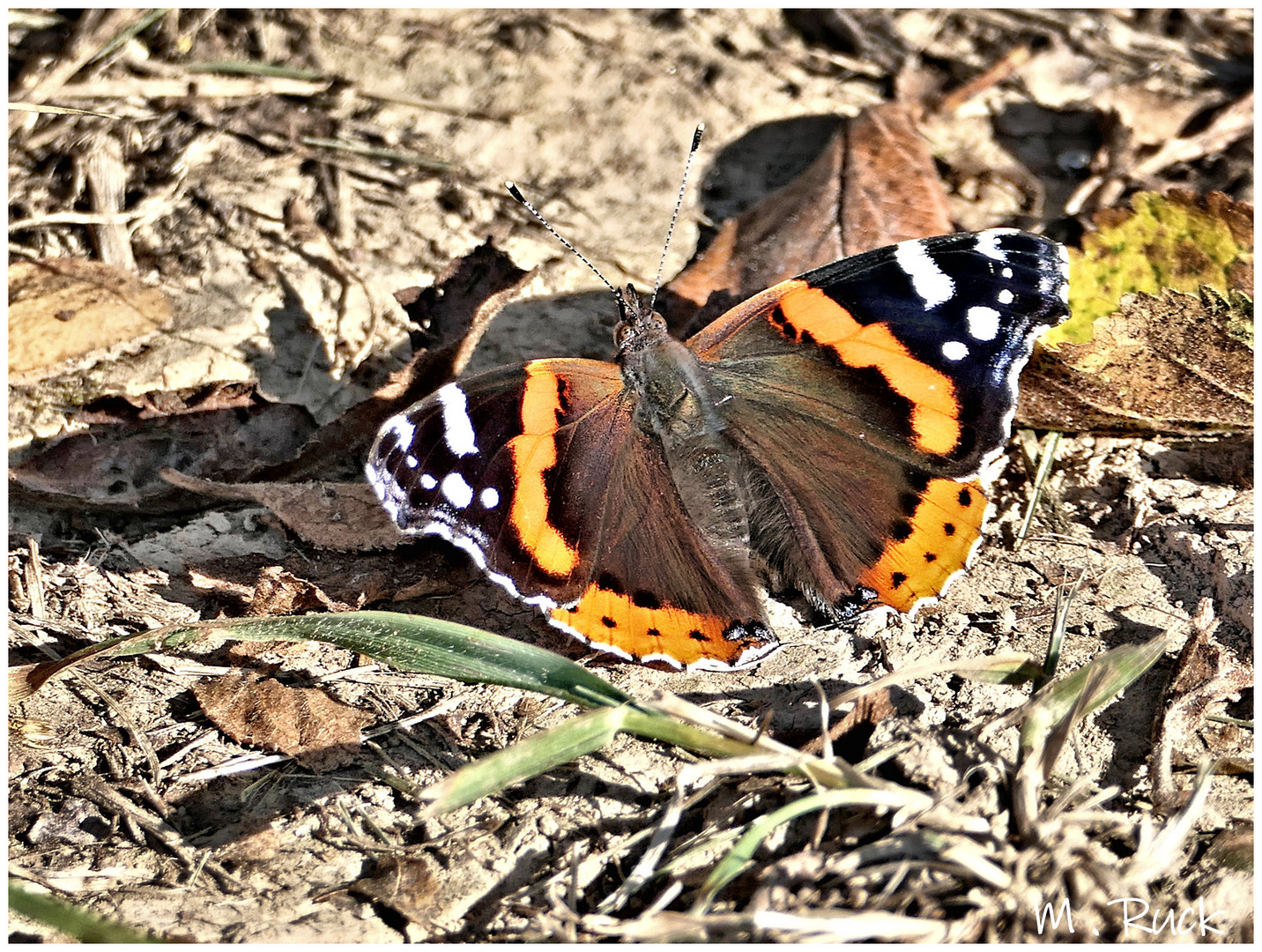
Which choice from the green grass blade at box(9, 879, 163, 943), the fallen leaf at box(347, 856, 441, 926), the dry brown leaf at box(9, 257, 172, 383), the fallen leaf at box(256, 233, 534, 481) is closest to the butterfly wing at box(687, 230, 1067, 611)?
the fallen leaf at box(256, 233, 534, 481)

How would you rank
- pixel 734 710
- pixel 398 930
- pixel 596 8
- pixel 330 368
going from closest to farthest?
pixel 398 930 < pixel 734 710 < pixel 330 368 < pixel 596 8

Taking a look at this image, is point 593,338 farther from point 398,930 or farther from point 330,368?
point 398,930

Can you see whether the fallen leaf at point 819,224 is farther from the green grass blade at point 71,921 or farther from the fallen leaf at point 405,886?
the green grass blade at point 71,921

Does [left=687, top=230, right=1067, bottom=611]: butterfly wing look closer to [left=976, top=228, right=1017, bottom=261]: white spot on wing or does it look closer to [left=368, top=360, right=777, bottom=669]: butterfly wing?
[left=976, top=228, right=1017, bottom=261]: white spot on wing

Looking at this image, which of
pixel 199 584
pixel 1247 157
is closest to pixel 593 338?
pixel 199 584

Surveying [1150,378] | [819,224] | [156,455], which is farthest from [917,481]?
[156,455]

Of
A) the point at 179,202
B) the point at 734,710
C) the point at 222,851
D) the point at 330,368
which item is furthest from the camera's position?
the point at 179,202
